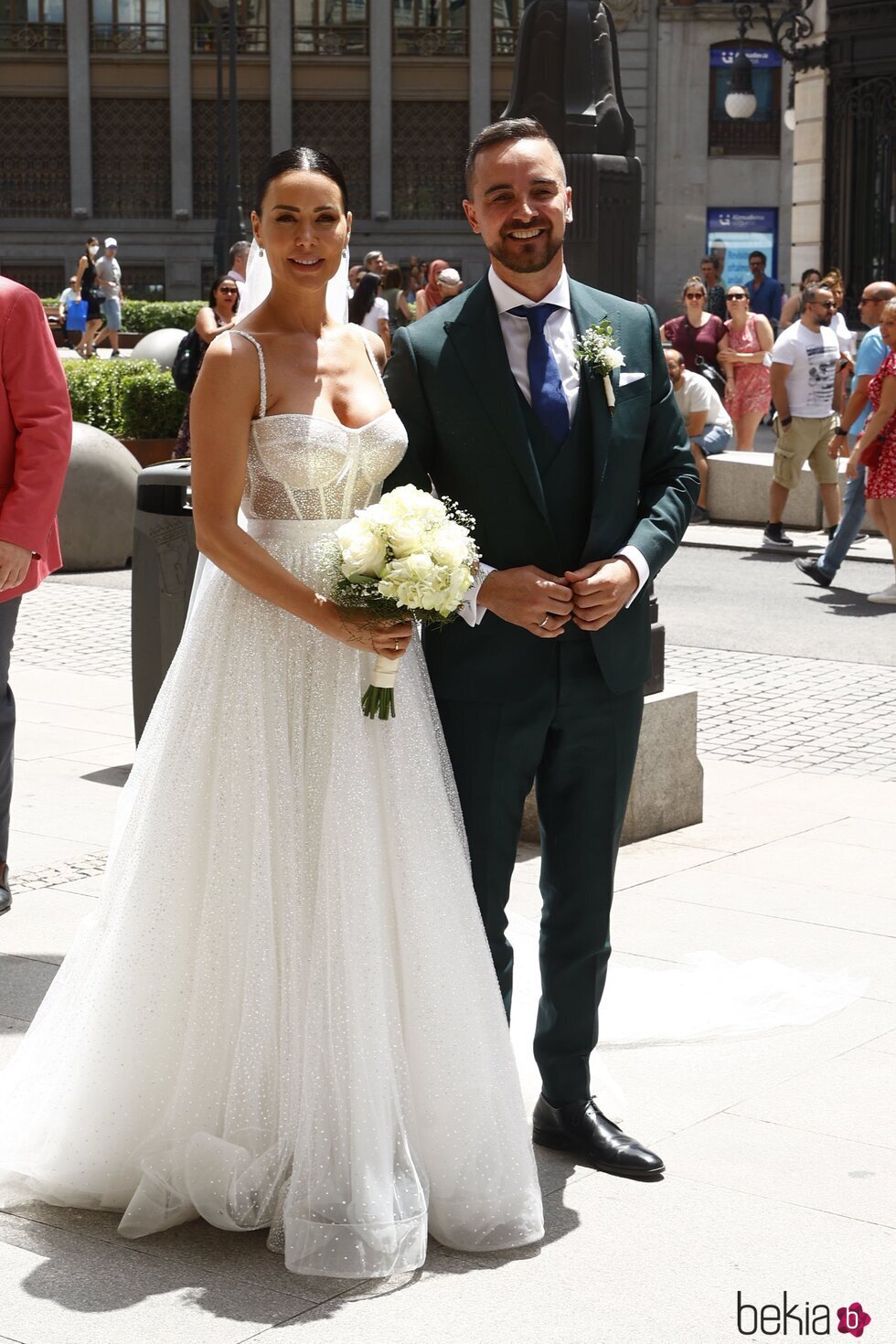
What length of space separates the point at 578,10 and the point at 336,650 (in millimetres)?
4473

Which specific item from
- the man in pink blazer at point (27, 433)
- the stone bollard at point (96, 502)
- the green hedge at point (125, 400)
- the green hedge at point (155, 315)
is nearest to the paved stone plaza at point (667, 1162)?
the man in pink blazer at point (27, 433)

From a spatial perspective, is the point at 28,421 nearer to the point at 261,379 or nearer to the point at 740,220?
the point at 261,379

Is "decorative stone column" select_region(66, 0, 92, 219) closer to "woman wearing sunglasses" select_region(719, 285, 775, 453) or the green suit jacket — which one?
"woman wearing sunglasses" select_region(719, 285, 775, 453)

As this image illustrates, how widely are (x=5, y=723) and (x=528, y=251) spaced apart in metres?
3.09

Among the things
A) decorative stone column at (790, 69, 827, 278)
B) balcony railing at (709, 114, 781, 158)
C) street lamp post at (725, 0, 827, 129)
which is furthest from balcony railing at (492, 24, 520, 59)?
decorative stone column at (790, 69, 827, 278)

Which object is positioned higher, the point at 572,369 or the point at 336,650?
the point at 572,369

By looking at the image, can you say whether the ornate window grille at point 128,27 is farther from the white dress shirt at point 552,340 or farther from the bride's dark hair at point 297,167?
the white dress shirt at point 552,340

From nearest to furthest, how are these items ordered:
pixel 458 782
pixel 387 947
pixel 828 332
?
pixel 387 947, pixel 458 782, pixel 828 332

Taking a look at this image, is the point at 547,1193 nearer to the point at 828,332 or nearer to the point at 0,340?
the point at 0,340

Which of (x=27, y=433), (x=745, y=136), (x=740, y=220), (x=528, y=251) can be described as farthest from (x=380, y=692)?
(x=745, y=136)

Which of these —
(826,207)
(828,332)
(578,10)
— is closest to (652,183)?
(826,207)

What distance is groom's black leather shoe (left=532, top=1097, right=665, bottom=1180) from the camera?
4277 mm

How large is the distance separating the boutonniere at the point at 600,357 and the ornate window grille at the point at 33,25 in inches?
2147

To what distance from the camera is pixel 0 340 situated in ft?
19.6
